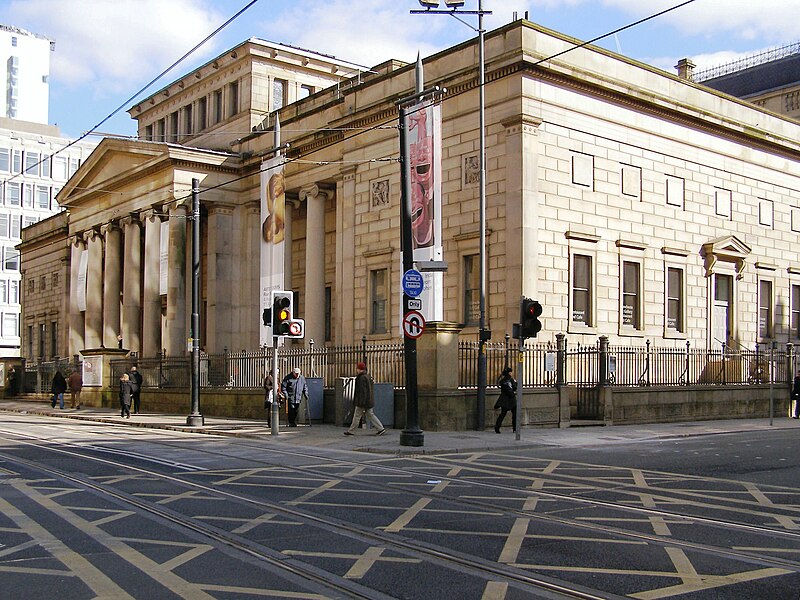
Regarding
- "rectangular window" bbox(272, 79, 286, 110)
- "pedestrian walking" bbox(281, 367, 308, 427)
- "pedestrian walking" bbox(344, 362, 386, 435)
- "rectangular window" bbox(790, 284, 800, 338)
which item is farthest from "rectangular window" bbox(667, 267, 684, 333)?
"rectangular window" bbox(272, 79, 286, 110)

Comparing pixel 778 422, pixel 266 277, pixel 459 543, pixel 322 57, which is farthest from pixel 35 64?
pixel 459 543

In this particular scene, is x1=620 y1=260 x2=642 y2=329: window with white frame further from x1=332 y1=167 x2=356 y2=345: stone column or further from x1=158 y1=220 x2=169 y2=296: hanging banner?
x1=158 y1=220 x2=169 y2=296: hanging banner

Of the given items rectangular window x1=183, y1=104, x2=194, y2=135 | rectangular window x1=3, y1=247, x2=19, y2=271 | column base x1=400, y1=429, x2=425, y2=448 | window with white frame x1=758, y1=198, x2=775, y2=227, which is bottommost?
column base x1=400, y1=429, x2=425, y2=448

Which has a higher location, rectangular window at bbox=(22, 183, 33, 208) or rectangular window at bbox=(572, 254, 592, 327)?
rectangular window at bbox=(22, 183, 33, 208)

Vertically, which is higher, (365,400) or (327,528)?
(365,400)

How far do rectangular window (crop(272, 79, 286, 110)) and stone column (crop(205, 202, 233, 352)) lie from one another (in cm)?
740

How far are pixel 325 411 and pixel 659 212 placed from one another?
1556cm

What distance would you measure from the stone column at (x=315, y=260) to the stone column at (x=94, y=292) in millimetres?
17893

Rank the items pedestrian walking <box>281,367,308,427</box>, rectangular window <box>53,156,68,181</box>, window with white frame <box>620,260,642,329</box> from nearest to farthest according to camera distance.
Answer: pedestrian walking <box>281,367,308,427</box>, window with white frame <box>620,260,642,329</box>, rectangular window <box>53,156,68,181</box>

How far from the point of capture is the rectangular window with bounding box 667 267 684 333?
3575 centimetres

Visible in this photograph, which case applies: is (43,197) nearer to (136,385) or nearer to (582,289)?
(136,385)

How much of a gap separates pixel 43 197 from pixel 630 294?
273 ft

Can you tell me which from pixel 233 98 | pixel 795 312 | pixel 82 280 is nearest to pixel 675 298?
pixel 795 312

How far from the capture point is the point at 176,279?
149 feet
